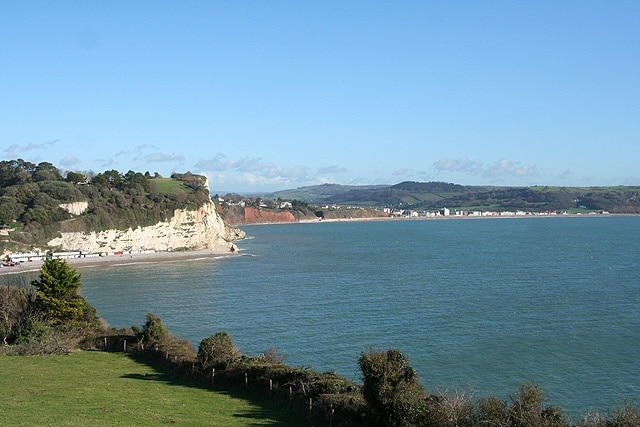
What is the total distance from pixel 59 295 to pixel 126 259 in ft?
152

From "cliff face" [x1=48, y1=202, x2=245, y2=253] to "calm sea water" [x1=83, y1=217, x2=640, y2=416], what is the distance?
1167 centimetres

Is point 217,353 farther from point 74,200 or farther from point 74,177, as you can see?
point 74,177

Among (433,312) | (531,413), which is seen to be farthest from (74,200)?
(531,413)

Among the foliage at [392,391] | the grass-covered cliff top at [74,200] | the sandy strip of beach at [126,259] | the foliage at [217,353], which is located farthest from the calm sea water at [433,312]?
the grass-covered cliff top at [74,200]

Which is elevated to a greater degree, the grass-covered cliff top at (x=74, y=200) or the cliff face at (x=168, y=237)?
the grass-covered cliff top at (x=74, y=200)

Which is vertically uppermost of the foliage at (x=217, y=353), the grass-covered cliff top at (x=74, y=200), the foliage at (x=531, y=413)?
the grass-covered cliff top at (x=74, y=200)

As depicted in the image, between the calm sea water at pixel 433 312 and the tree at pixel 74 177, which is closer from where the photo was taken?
the calm sea water at pixel 433 312

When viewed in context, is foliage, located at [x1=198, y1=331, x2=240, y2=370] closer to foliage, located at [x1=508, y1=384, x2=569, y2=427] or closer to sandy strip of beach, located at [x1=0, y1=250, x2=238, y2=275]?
foliage, located at [x1=508, y1=384, x2=569, y2=427]

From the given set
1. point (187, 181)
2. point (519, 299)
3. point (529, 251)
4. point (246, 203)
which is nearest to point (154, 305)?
point (519, 299)

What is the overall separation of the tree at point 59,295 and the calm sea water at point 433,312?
578 centimetres

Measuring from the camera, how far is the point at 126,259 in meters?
70.2

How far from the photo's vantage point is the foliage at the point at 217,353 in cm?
1839

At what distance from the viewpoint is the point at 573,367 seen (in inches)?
925

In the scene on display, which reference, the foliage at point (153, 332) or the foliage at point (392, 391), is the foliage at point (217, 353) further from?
the foliage at point (392, 391)
